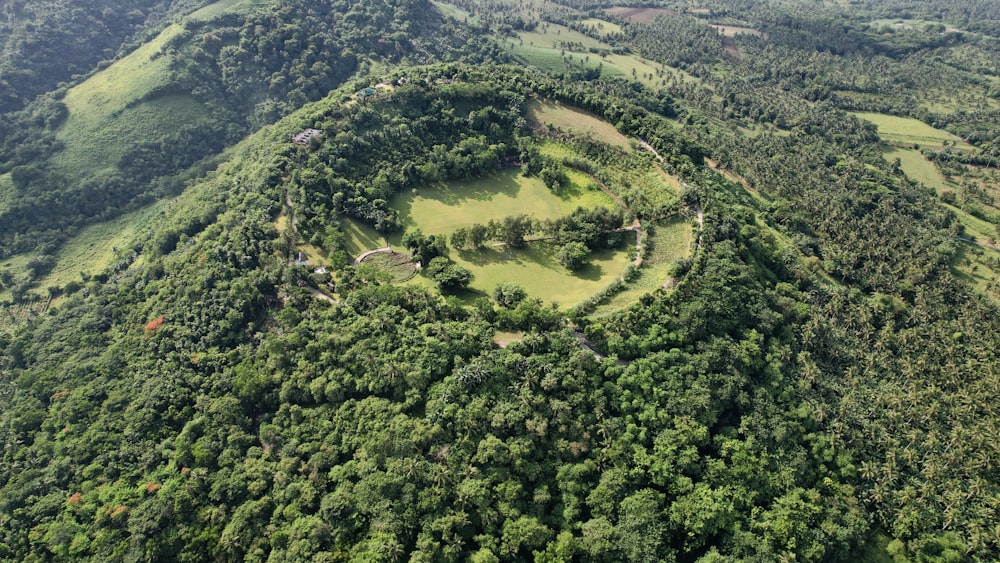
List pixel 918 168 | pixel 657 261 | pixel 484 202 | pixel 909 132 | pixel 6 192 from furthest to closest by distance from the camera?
pixel 909 132
pixel 918 168
pixel 6 192
pixel 484 202
pixel 657 261

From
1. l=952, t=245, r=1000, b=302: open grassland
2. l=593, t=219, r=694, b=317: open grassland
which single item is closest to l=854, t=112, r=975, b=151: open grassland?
l=952, t=245, r=1000, b=302: open grassland

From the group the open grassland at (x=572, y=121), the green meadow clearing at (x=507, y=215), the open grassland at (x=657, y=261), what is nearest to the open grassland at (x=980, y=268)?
the open grassland at (x=657, y=261)

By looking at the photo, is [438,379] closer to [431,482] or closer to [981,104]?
[431,482]

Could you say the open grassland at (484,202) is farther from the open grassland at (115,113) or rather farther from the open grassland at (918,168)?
the open grassland at (918,168)

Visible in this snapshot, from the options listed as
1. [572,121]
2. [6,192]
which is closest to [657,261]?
[572,121]

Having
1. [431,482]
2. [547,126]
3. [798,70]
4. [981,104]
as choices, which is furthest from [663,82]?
[431,482]

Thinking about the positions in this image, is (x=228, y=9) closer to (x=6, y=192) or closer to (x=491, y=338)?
(x=6, y=192)

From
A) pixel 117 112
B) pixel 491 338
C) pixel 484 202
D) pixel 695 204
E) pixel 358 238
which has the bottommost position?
pixel 491 338
